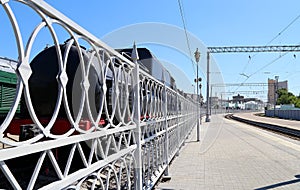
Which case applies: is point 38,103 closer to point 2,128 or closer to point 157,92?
point 157,92

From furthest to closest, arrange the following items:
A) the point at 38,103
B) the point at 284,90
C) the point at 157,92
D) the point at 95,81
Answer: the point at 284,90 → the point at 157,92 → the point at 38,103 → the point at 95,81

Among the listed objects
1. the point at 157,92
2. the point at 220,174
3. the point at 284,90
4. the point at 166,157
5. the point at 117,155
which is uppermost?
the point at 284,90

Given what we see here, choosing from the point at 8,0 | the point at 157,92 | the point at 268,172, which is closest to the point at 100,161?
the point at 8,0

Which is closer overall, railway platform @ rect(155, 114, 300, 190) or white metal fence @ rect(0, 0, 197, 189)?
white metal fence @ rect(0, 0, 197, 189)

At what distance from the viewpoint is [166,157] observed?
602 cm

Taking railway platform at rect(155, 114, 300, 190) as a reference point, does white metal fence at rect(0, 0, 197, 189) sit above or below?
above

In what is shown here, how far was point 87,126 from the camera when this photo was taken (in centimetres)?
267

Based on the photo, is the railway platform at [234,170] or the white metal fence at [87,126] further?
the railway platform at [234,170]

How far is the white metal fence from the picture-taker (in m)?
1.33

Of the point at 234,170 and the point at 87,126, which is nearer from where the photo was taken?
the point at 87,126

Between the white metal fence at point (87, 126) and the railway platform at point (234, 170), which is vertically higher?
the white metal fence at point (87, 126)

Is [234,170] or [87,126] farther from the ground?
[87,126]

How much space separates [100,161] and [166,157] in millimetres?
3889

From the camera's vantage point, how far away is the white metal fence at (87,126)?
4.36 feet
